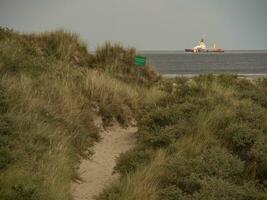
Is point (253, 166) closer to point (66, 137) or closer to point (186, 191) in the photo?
point (186, 191)

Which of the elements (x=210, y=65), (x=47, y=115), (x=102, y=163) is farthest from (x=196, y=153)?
(x=210, y=65)

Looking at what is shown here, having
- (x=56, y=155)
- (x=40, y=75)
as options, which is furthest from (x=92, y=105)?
(x=56, y=155)

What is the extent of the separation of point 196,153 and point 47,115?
8.80 feet

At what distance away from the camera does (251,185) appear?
29.9 ft

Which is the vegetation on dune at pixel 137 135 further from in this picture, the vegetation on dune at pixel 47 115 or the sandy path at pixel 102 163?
the sandy path at pixel 102 163

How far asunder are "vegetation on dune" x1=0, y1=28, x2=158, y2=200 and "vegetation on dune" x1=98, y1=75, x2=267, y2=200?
0.82 metres

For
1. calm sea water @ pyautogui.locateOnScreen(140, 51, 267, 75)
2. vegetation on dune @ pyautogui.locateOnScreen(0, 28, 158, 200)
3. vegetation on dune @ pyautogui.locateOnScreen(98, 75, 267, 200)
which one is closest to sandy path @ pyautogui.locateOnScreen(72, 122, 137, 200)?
vegetation on dune @ pyautogui.locateOnScreen(0, 28, 158, 200)

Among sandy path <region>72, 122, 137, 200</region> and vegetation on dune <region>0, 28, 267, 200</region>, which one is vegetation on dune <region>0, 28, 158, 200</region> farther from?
sandy path <region>72, 122, 137, 200</region>

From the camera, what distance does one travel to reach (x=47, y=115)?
11.4 metres

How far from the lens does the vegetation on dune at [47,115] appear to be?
861 cm

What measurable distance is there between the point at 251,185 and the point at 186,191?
91 centimetres

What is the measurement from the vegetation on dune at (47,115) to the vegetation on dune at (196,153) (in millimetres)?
822

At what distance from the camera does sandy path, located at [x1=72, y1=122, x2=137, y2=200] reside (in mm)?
9633

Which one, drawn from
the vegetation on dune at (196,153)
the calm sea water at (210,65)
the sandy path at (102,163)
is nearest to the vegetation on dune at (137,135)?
the vegetation on dune at (196,153)
